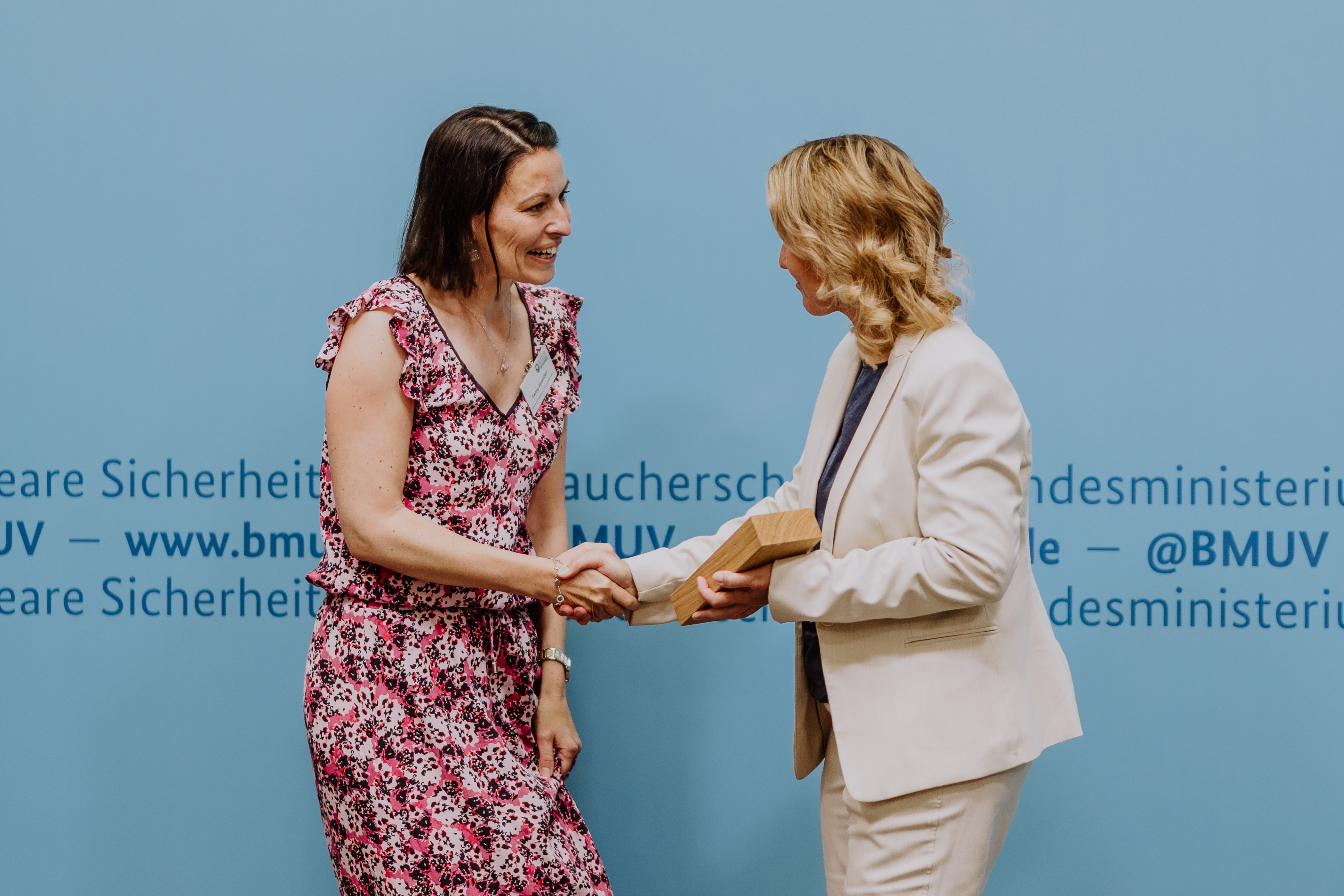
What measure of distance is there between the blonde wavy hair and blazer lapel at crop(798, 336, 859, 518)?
0.11 meters

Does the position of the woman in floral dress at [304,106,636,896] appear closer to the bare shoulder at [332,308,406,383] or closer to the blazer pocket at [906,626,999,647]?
the bare shoulder at [332,308,406,383]

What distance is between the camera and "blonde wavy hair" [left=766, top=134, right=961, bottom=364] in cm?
→ 150

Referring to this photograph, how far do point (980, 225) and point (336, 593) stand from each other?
1.49 metres

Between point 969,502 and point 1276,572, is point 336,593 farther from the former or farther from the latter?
point 1276,572

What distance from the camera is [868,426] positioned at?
1.49 m

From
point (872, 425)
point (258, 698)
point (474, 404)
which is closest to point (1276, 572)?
point (872, 425)

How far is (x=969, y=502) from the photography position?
1387 millimetres

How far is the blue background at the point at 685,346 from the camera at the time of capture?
2.25 meters

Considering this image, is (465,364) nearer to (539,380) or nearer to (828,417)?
(539,380)

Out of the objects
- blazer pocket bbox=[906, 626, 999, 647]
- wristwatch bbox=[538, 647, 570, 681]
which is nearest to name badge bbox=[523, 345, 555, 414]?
wristwatch bbox=[538, 647, 570, 681]

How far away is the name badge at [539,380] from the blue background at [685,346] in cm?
45

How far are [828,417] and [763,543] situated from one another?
300mm

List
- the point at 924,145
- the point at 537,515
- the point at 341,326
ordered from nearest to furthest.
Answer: the point at 341,326 → the point at 537,515 → the point at 924,145

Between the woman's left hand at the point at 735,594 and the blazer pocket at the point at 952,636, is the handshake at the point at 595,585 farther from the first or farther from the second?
the blazer pocket at the point at 952,636
